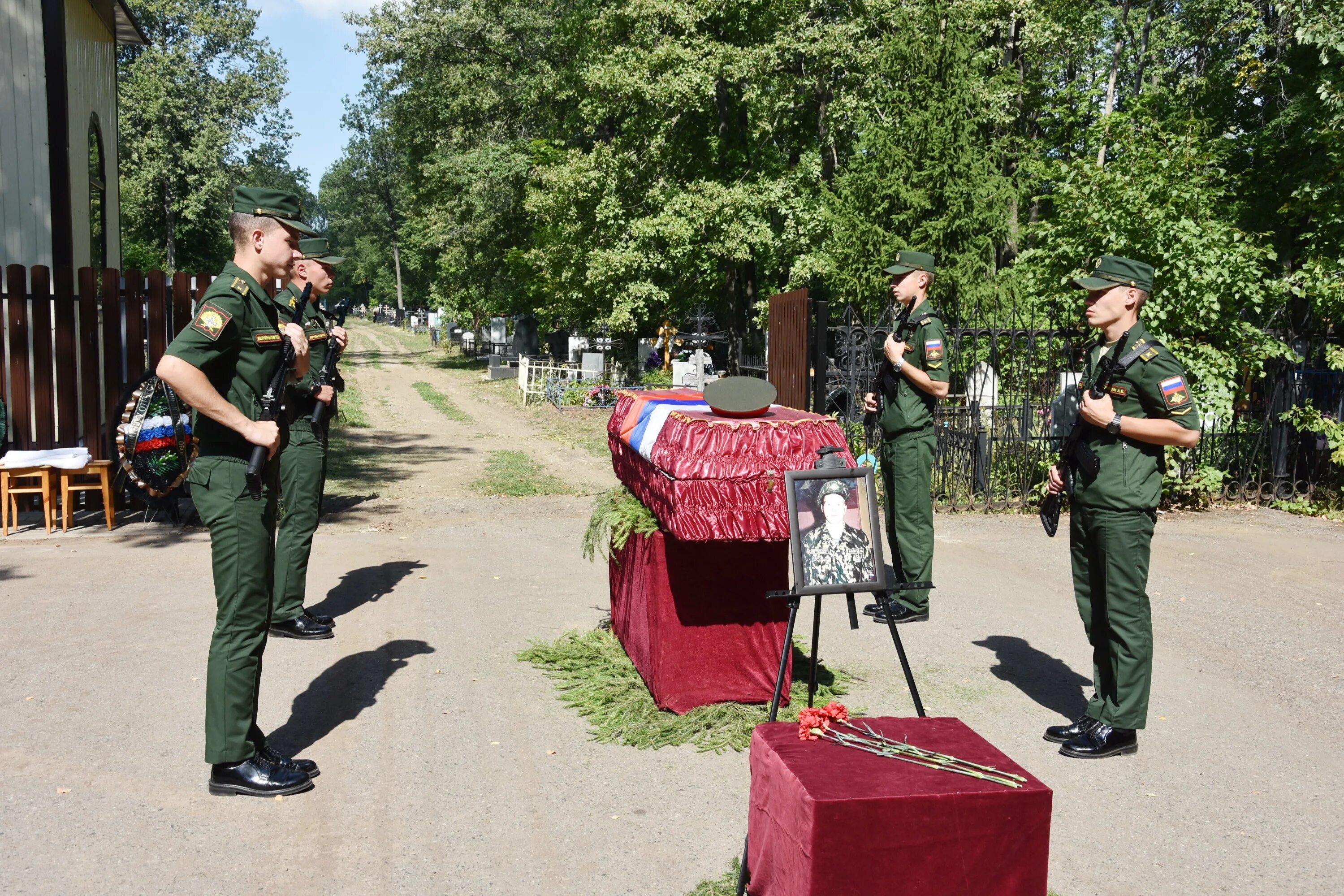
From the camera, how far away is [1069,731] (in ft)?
17.1

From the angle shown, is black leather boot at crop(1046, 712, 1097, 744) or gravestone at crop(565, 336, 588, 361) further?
gravestone at crop(565, 336, 588, 361)

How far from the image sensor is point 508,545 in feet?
32.0

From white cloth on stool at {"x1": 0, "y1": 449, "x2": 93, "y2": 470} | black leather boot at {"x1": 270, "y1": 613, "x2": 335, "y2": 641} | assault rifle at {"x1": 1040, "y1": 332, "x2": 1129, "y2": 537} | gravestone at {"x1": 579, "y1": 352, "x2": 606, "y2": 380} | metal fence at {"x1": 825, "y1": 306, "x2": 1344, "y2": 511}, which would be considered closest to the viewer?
assault rifle at {"x1": 1040, "y1": 332, "x2": 1129, "y2": 537}

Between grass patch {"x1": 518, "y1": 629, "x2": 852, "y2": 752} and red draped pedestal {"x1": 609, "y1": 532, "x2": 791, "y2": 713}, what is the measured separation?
0.33 feet

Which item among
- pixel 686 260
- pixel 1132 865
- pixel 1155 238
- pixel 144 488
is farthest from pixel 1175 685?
pixel 686 260

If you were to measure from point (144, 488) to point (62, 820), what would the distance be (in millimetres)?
6234

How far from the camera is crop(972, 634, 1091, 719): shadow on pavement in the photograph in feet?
19.2

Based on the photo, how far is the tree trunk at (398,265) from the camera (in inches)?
3524

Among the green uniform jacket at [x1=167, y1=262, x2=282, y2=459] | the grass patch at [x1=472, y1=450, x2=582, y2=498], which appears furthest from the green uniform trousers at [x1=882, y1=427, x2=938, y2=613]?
the grass patch at [x1=472, y1=450, x2=582, y2=498]

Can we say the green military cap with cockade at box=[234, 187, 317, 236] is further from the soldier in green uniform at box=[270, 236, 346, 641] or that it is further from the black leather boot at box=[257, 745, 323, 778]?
the black leather boot at box=[257, 745, 323, 778]

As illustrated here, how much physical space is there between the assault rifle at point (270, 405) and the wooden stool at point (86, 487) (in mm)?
6356

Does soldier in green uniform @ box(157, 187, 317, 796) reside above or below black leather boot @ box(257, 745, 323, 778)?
above

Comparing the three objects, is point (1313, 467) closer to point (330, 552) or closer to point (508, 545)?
point (508, 545)

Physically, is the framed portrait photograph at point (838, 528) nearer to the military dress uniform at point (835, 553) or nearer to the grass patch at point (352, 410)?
the military dress uniform at point (835, 553)
